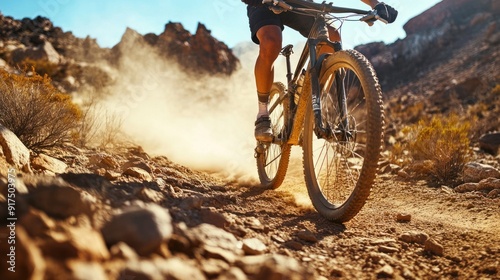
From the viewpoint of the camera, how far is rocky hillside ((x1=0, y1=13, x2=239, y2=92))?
50.5ft

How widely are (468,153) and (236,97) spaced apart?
1549 cm

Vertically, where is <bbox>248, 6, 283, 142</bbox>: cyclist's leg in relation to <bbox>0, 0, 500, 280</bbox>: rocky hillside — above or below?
above

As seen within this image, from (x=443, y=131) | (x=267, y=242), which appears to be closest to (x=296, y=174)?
(x=443, y=131)

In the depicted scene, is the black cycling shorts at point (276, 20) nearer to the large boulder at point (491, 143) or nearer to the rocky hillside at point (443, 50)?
the large boulder at point (491, 143)

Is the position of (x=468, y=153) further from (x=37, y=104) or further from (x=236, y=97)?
Answer: (x=236, y=97)

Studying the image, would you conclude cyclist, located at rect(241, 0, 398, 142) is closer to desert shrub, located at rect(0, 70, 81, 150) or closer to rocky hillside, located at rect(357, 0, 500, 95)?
desert shrub, located at rect(0, 70, 81, 150)

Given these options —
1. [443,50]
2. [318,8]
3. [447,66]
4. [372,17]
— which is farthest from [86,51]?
[443,50]

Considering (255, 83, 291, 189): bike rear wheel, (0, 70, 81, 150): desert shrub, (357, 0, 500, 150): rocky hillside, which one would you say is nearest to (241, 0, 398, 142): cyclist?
(255, 83, 291, 189): bike rear wheel

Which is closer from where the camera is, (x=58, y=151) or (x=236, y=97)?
(x=58, y=151)

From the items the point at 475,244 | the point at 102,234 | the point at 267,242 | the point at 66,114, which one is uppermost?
the point at 66,114

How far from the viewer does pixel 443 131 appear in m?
5.03

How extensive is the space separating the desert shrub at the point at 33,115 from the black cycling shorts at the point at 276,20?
85.9 inches

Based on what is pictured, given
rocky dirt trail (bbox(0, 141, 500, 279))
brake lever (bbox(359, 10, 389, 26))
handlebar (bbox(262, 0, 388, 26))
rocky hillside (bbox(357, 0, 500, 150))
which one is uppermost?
rocky hillside (bbox(357, 0, 500, 150))

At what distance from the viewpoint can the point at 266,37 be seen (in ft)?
10.9
